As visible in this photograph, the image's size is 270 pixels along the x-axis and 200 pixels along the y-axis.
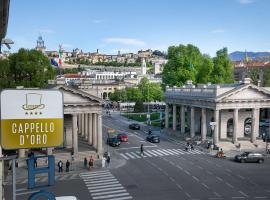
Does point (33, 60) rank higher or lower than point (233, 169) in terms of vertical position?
higher

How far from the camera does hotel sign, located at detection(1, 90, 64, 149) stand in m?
7.81

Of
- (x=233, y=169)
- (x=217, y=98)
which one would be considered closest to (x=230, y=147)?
(x=217, y=98)

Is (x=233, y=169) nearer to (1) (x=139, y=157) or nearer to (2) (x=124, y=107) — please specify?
(1) (x=139, y=157)

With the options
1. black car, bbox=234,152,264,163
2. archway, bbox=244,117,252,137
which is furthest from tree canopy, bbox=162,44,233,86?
black car, bbox=234,152,264,163

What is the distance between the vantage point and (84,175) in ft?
123

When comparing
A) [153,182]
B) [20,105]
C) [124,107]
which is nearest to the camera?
[20,105]

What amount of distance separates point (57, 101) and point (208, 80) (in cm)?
7065

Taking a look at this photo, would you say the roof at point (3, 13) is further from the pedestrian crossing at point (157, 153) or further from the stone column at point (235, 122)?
the stone column at point (235, 122)

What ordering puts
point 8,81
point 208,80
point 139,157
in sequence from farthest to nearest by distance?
1. point 208,80
2. point 8,81
3. point 139,157

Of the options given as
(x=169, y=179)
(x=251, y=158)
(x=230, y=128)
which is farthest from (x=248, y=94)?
(x=169, y=179)

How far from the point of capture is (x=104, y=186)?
108 ft

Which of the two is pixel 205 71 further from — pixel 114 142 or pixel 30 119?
pixel 30 119

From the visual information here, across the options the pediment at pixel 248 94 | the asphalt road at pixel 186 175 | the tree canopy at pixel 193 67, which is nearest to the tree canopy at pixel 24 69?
the asphalt road at pixel 186 175

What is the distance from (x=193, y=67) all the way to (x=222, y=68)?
6.20 m
